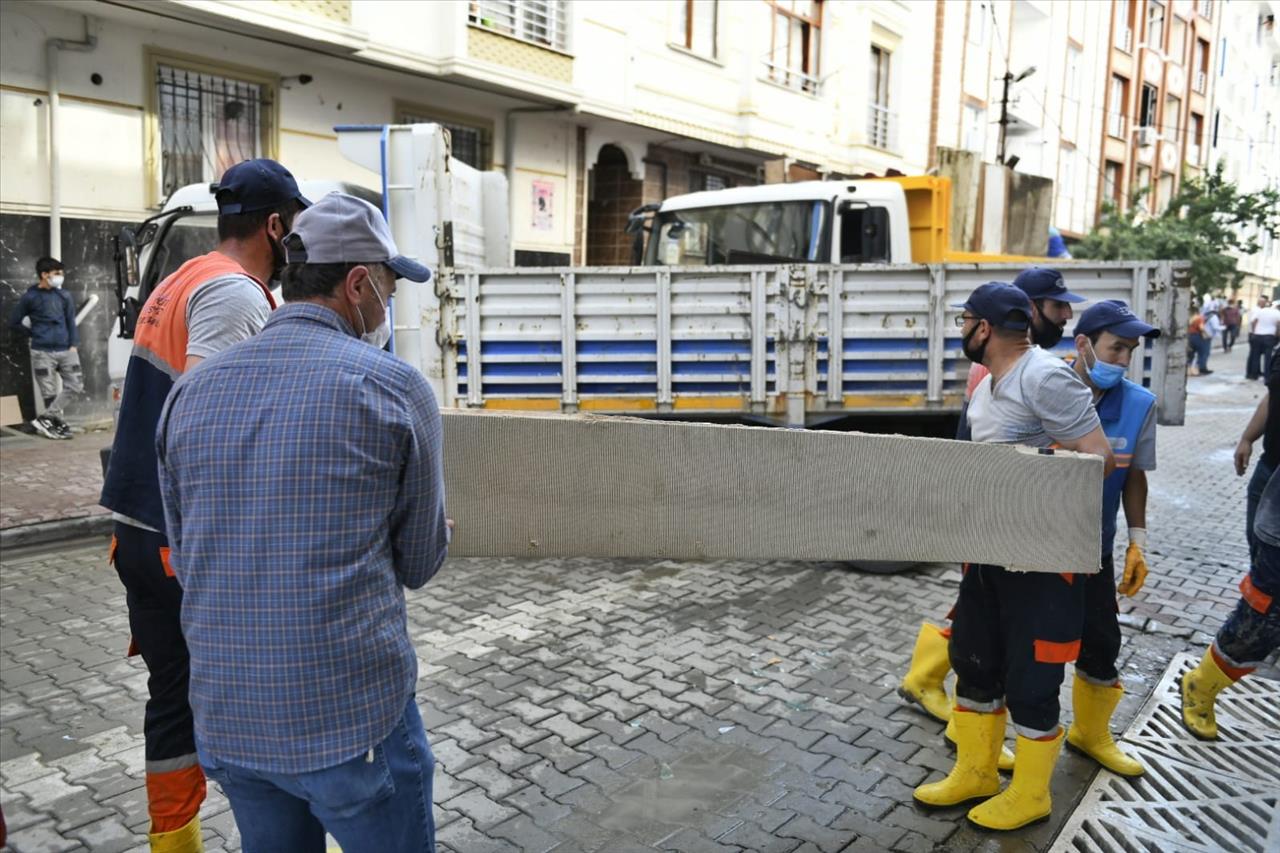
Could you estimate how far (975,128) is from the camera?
28062 mm

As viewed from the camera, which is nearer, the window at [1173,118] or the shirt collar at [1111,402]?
the shirt collar at [1111,402]

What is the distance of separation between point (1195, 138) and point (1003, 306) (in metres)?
47.9

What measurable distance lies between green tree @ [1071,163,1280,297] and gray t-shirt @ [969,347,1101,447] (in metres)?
23.9

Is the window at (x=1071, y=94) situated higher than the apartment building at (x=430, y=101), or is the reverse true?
the window at (x=1071, y=94)

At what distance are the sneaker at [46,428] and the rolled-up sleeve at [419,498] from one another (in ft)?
35.7

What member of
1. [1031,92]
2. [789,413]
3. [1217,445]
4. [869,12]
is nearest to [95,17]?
[789,413]

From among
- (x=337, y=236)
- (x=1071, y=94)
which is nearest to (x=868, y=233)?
(x=337, y=236)

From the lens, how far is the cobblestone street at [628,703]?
11.4ft

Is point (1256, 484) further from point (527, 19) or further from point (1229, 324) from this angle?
point (1229, 324)

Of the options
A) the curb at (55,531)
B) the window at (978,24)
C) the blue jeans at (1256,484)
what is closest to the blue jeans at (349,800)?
the blue jeans at (1256,484)

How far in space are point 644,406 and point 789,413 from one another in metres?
0.96

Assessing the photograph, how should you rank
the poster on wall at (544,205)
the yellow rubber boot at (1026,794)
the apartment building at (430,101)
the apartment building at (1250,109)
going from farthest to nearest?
1. the apartment building at (1250,109)
2. the poster on wall at (544,205)
3. the apartment building at (430,101)
4. the yellow rubber boot at (1026,794)

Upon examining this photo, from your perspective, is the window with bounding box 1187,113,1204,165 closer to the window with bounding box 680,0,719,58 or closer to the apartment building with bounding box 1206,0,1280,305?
the apartment building with bounding box 1206,0,1280,305

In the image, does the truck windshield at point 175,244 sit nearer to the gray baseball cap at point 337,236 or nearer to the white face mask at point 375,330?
the white face mask at point 375,330
